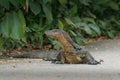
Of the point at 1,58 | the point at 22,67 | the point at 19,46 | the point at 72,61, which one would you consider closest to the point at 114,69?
the point at 72,61

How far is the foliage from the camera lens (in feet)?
29.4

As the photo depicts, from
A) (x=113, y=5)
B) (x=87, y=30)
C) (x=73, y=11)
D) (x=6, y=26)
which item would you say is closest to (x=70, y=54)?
(x=6, y=26)

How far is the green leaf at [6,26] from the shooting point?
8797 mm

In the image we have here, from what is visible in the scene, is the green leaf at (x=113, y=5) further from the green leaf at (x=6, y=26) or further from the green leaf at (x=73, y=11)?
the green leaf at (x=6, y=26)

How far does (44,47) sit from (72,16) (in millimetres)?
1365

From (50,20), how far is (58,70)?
357 cm

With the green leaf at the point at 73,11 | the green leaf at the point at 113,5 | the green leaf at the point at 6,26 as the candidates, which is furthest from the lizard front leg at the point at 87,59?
the green leaf at the point at 113,5

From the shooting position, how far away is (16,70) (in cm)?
629

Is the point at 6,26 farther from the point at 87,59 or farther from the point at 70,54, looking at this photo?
the point at 87,59

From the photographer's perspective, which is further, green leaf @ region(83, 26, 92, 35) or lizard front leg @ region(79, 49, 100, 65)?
green leaf @ region(83, 26, 92, 35)

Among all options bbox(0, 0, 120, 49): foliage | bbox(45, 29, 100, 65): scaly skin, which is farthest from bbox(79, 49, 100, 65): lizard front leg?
bbox(0, 0, 120, 49): foliage

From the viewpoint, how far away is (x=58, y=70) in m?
6.22

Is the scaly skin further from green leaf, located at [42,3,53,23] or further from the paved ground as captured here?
green leaf, located at [42,3,53,23]

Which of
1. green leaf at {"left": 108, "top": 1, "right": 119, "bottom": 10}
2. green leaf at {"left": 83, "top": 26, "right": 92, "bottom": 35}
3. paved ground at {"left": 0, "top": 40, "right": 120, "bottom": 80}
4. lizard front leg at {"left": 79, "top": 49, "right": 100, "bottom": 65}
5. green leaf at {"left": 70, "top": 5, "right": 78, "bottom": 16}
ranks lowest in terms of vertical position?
paved ground at {"left": 0, "top": 40, "right": 120, "bottom": 80}
